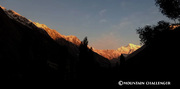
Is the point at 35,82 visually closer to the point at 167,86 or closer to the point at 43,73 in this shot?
the point at 43,73

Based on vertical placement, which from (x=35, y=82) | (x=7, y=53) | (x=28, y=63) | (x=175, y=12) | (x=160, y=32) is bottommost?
(x=35, y=82)

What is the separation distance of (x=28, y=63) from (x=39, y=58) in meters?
2.00

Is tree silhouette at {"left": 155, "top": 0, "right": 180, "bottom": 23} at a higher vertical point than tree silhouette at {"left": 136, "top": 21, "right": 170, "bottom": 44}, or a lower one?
higher

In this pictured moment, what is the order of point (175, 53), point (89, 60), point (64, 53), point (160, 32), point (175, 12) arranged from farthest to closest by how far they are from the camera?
point (64, 53) < point (89, 60) < point (175, 12) < point (160, 32) < point (175, 53)

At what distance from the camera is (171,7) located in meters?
22.4

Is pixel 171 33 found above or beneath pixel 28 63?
above

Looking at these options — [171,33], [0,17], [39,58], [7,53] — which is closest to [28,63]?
[39,58]

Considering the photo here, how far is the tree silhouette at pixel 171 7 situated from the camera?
22.0 m

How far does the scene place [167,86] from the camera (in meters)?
13.4

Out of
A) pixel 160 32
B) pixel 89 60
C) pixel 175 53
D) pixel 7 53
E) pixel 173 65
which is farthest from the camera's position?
pixel 89 60

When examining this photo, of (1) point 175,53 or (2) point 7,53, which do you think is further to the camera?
(2) point 7,53

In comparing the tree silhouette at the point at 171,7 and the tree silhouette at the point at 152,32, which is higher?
the tree silhouette at the point at 171,7

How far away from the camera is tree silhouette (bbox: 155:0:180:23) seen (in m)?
22.0

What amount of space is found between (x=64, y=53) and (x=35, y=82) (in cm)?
1482
